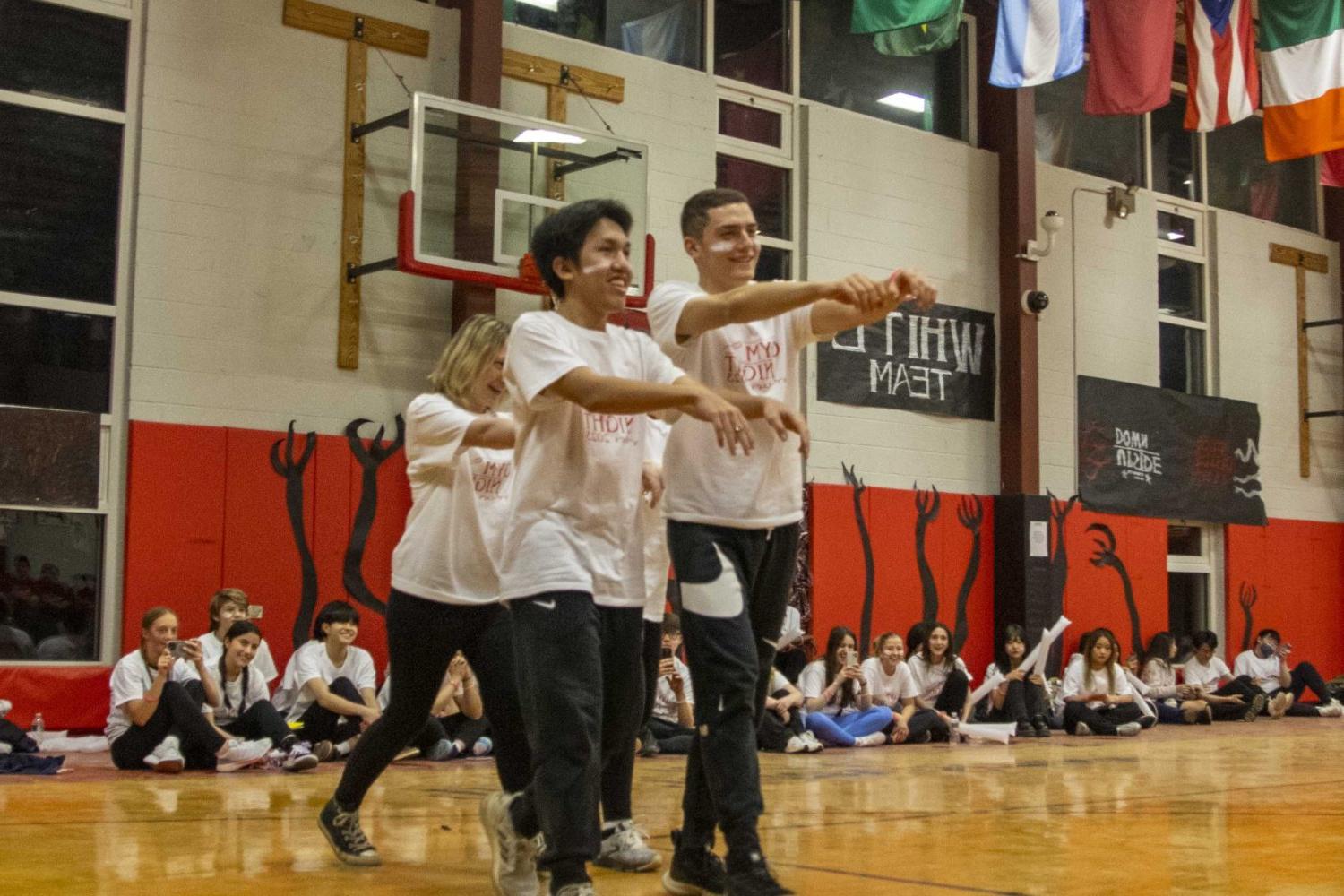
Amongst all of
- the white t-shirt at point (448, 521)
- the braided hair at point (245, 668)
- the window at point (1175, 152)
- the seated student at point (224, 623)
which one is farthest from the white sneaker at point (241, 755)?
the window at point (1175, 152)

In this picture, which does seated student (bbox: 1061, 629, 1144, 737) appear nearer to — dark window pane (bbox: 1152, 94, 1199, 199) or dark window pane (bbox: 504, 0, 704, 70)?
dark window pane (bbox: 1152, 94, 1199, 199)

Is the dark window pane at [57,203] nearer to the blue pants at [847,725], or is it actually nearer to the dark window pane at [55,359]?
the dark window pane at [55,359]

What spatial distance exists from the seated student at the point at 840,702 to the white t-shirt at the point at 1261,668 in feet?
21.4

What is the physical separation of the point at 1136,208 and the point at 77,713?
11749 millimetres

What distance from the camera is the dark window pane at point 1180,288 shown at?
16734mm

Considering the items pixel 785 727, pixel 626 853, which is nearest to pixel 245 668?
pixel 785 727

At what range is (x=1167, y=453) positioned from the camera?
638 inches

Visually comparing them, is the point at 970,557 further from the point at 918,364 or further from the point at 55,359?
the point at 55,359

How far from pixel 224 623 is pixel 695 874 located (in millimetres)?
6367

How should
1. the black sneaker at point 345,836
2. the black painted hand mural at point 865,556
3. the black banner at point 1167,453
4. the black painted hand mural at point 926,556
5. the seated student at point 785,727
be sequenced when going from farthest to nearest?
the black banner at point 1167,453 → the black painted hand mural at point 926,556 → the black painted hand mural at point 865,556 → the seated student at point 785,727 → the black sneaker at point 345,836

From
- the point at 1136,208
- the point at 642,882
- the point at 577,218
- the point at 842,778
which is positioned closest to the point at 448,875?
the point at 642,882

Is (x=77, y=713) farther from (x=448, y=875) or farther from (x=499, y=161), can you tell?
(x=448, y=875)

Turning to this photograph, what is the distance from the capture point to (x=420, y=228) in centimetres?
1070

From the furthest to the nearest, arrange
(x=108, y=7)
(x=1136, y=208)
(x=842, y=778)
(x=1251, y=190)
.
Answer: (x=1251, y=190) → (x=1136, y=208) → (x=108, y=7) → (x=842, y=778)
